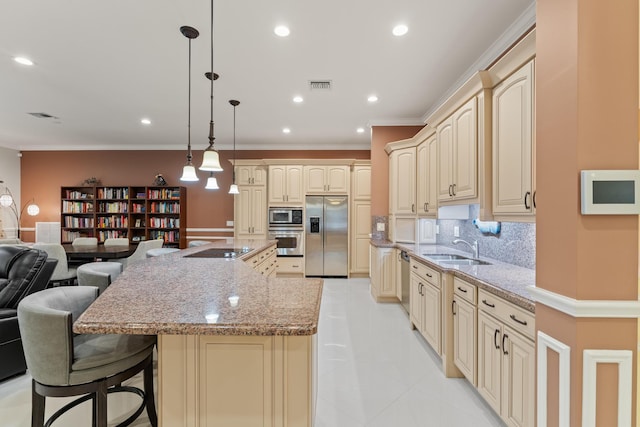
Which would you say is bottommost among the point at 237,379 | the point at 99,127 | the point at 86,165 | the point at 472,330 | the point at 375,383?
the point at 375,383

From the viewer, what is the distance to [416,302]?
310cm

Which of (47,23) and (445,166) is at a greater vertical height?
(47,23)

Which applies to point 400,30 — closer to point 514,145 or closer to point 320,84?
point 320,84

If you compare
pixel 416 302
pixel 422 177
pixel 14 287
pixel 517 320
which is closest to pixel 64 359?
pixel 14 287

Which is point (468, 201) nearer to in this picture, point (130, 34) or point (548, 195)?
point (548, 195)

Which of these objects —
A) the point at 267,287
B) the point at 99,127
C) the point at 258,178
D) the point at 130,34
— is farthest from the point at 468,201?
the point at 99,127

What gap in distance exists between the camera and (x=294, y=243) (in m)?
5.71

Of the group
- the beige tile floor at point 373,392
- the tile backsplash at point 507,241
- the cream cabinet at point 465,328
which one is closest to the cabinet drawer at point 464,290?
the cream cabinet at point 465,328

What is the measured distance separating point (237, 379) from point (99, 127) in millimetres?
5970

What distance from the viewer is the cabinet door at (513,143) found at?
1.83 meters

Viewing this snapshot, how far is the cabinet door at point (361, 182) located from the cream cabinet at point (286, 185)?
112 cm

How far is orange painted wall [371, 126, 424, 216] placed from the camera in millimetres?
4730

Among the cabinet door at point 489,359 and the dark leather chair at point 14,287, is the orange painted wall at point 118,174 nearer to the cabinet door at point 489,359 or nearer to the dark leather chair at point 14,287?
the dark leather chair at point 14,287

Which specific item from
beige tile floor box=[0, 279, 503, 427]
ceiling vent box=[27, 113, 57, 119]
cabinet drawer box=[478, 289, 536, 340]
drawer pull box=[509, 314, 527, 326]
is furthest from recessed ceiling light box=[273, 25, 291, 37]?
ceiling vent box=[27, 113, 57, 119]
